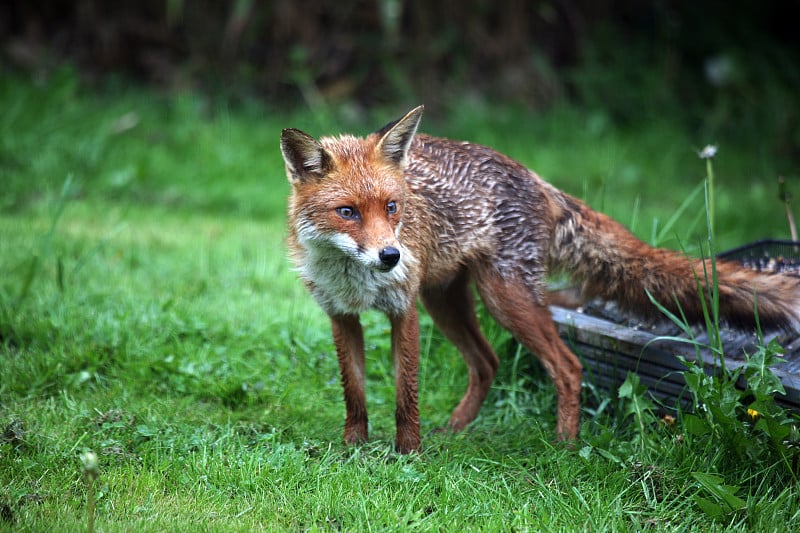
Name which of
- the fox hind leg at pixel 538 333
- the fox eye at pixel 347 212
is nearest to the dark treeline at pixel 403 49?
the fox hind leg at pixel 538 333

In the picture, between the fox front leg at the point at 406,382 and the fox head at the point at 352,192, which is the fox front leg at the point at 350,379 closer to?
the fox front leg at the point at 406,382

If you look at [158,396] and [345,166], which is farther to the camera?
[158,396]

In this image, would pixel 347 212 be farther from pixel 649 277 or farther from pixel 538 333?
pixel 649 277

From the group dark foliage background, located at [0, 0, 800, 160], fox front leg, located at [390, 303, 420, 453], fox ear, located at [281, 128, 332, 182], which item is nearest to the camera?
fox ear, located at [281, 128, 332, 182]

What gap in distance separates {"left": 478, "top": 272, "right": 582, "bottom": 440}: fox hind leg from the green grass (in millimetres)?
184

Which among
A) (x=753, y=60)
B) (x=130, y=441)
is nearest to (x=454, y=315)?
(x=130, y=441)

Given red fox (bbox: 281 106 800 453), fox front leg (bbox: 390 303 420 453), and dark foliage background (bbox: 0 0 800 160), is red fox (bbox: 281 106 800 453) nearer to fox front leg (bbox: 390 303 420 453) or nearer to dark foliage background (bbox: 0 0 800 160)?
fox front leg (bbox: 390 303 420 453)

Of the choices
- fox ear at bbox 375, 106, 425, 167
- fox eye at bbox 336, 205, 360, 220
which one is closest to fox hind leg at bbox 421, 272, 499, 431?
fox ear at bbox 375, 106, 425, 167

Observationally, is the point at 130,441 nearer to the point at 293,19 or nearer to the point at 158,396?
the point at 158,396

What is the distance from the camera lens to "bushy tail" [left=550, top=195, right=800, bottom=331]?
4.14 m

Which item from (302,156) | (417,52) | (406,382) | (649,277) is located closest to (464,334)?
(406,382)

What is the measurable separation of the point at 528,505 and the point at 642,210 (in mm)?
5599

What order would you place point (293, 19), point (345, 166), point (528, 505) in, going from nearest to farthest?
1. point (528, 505)
2. point (345, 166)
3. point (293, 19)

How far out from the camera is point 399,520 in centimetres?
354
